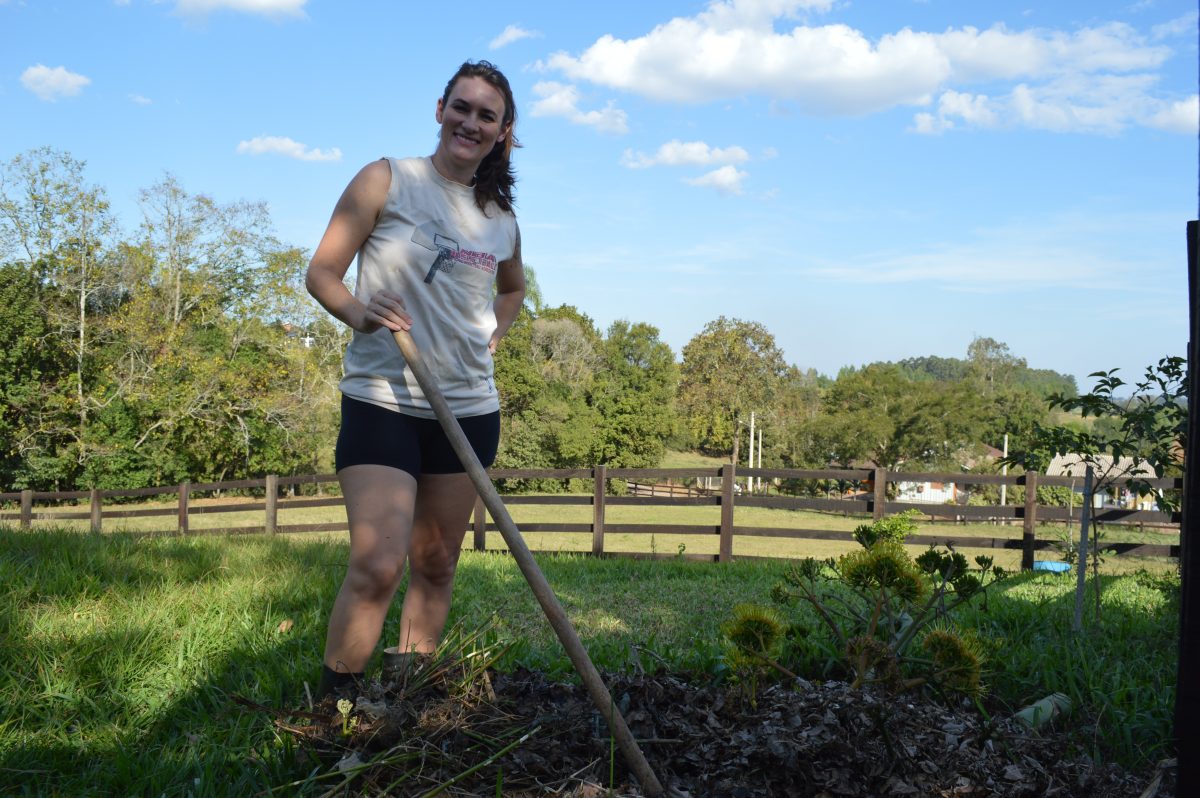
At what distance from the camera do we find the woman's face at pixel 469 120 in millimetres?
2459

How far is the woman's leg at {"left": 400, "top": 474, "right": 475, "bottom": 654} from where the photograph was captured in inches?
98.3

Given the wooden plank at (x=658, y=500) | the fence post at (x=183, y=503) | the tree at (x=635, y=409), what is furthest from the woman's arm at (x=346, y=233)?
the tree at (x=635, y=409)

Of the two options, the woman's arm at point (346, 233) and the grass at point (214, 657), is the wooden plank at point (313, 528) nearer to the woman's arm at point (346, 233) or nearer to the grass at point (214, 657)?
the grass at point (214, 657)

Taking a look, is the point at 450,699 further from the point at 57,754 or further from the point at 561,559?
the point at 561,559

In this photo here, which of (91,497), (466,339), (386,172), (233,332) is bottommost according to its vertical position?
(91,497)

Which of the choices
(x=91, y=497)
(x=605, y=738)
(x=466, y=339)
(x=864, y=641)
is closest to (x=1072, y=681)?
(x=864, y=641)

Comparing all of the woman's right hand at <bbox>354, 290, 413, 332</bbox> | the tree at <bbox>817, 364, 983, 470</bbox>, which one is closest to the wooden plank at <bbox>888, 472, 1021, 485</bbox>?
the woman's right hand at <bbox>354, 290, 413, 332</bbox>

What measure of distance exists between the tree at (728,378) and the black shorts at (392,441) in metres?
47.1

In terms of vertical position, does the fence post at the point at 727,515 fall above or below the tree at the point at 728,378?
below

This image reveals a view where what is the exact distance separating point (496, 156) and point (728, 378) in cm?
4768

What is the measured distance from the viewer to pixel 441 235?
2.45m

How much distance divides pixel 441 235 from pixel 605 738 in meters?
1.33

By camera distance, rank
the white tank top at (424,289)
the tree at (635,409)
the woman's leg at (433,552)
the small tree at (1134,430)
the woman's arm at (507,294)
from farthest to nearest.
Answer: the tree at (635,409) → the small tree at (1134,430) → the woman's arm at (507,294) → the woman's leg at (433,552) → the white tank top at (424,289)

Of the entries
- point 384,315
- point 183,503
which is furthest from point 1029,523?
point 183,503
